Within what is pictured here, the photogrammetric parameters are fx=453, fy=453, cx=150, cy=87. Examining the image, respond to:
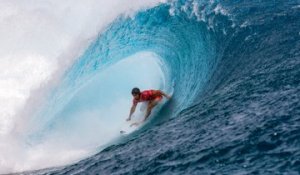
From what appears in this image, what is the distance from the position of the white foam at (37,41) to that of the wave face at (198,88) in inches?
26.6

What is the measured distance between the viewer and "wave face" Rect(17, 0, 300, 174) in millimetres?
5703

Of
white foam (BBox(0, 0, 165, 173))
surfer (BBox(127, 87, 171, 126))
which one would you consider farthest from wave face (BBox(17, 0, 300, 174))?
white foam (BBox(0, 0, 165, 173))

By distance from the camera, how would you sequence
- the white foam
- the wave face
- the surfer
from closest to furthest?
the wave face < the surfer < the white foam

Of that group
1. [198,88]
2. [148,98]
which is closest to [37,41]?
[148,98]

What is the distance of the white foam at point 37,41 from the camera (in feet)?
46.8

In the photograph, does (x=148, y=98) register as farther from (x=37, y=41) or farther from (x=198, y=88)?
(x=37, y=41)

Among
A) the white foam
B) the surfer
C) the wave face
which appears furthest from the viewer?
the white foam

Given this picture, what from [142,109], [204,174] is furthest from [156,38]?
[204,174]

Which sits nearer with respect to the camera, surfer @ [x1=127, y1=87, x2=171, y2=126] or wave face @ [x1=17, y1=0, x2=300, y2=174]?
wave face @ [x1=17, y1=0, x2=300, y2=174]

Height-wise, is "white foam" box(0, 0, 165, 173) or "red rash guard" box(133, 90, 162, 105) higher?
"white foam" box(0, 0, 165, 173)

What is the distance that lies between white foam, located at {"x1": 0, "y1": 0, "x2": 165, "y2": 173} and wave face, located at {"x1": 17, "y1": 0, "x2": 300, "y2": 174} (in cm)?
67

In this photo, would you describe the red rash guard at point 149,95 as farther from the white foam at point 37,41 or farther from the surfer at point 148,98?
the white foam at point 37,41

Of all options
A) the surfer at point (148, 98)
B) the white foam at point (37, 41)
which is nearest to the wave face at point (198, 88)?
the surfer at point (148, 98)

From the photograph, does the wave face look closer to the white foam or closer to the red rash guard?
the red rash guard
